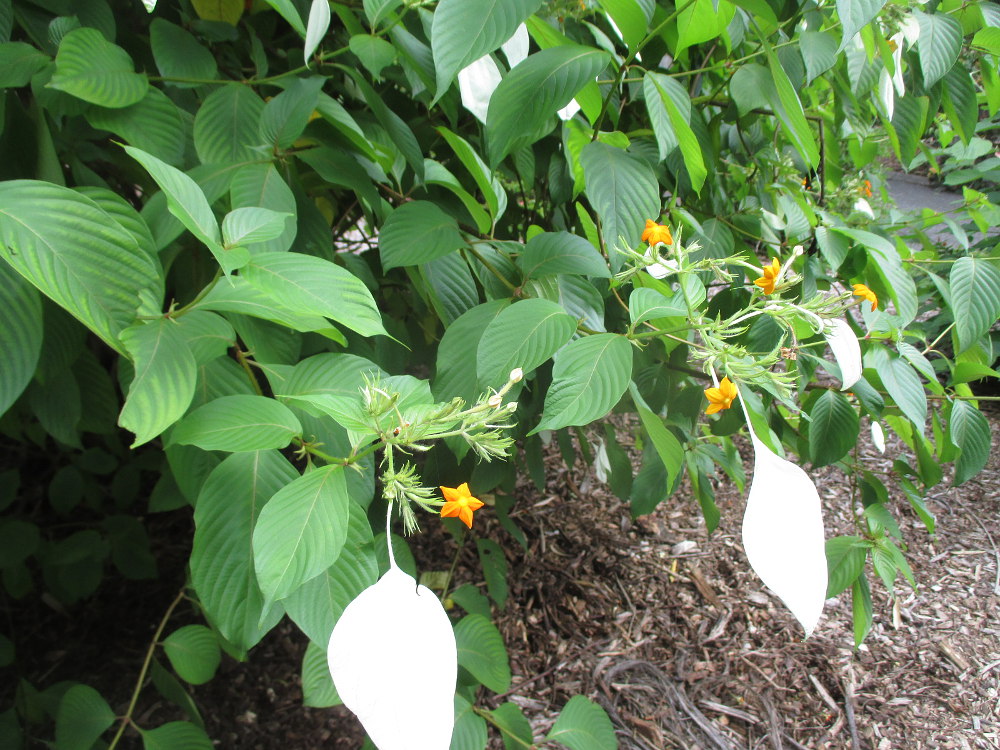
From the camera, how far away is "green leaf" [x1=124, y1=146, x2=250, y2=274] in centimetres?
43

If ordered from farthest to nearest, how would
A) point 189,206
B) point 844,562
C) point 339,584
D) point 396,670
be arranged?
point 844,562 < point 339,584 < point 189,206 < point 396,670

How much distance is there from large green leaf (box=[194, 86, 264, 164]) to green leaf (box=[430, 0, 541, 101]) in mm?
302

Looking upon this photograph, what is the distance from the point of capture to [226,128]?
0.75 m

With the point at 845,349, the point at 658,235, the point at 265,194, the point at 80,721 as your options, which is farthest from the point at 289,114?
the point at 80,721

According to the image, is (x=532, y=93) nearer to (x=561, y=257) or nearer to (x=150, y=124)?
(x=561, y=257)

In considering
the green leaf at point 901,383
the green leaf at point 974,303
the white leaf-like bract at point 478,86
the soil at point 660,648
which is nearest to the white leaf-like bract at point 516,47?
the white leaf-like bract at point 478,86

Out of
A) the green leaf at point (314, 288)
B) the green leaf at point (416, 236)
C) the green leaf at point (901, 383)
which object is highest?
the green leaf at point (314, 288)

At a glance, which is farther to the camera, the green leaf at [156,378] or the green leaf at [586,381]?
the green leaf at [586,381]

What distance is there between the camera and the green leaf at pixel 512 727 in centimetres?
101

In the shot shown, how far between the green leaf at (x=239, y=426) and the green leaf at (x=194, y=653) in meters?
0.64

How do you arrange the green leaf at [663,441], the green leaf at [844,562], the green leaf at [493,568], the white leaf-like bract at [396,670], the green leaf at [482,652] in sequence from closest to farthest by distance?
the white leaf-like bract at [396,670]
the green leaf at [663,441]
the green leaf at [482,652]
the green leaf at [844,562]
the green leaf at [493,568]

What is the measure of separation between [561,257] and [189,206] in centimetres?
42

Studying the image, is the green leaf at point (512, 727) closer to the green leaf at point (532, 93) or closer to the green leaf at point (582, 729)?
the green leaf at point (582, 729)

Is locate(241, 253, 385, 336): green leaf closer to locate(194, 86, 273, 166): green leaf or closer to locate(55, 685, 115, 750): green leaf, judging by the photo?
locate(194, 86, 273, 166): green leaf
